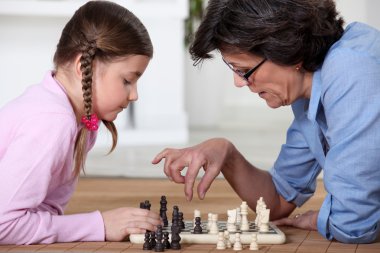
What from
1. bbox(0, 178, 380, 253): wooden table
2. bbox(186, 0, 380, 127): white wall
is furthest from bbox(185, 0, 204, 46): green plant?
bbox(0, 178, 380, 253): wooden table

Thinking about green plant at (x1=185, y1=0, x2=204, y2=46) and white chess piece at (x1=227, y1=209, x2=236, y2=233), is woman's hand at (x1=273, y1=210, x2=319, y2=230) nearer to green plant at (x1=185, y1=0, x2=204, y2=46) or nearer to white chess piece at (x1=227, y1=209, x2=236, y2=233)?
white chess piece at (x1=227, y1=209, x2=236, y2=233)

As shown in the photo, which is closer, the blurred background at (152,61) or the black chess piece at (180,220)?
the black chess piece at (180,220)

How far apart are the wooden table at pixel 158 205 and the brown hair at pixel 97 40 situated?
269mm

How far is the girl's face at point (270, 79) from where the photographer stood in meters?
2.08

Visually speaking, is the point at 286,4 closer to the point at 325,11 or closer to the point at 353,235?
the point at 325,11

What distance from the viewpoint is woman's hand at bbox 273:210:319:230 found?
2309 mm

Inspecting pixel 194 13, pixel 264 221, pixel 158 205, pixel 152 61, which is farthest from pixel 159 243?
pixel 194 13

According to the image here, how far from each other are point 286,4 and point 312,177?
0.65 m

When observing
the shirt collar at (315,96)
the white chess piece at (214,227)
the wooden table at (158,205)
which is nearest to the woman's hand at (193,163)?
the white chess piece at (214,227)

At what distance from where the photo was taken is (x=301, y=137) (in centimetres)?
238

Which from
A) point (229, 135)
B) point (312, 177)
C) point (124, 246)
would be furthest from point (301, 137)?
point (229, 135)

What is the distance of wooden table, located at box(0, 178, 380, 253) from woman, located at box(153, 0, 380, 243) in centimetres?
7

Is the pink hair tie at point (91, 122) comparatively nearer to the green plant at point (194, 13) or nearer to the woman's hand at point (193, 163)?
the woman's hand at point (193, 163)

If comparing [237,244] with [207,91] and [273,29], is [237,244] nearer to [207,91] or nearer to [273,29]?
[273,29]
